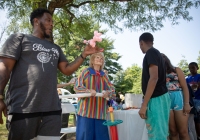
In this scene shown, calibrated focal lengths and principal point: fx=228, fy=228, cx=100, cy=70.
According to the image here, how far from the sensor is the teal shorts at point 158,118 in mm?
2477

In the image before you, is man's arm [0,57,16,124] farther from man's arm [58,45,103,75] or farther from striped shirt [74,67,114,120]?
striped shirt [74,67,114,120]

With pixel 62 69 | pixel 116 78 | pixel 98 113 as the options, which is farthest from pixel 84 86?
pixel 116 78

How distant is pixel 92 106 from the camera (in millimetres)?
3010

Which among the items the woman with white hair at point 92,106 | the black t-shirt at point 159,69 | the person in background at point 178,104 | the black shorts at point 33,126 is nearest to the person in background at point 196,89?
the person in background at point 178,104

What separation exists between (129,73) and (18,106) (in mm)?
44500

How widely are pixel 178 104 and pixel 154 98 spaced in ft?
2.17

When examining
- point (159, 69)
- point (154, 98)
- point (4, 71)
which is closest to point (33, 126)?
point (4, 71)

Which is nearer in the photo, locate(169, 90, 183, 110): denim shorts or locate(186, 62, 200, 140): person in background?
locate(169, 90, 183, 110): denim shorts

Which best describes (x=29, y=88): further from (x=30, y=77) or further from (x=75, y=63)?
(x=75, y=63)

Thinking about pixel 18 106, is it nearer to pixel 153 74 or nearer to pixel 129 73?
pixel 153 74

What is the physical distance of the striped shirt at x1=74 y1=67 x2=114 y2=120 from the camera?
2.98m

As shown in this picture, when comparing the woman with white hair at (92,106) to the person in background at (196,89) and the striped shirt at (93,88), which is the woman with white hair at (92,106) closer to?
the striped shirt at (93,88)

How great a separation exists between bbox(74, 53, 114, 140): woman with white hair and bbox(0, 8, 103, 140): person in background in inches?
37.0

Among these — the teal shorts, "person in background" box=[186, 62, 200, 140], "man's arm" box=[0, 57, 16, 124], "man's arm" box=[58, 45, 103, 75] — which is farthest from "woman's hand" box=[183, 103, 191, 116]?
"man's arm" box=[0, 57, 16, 124]
